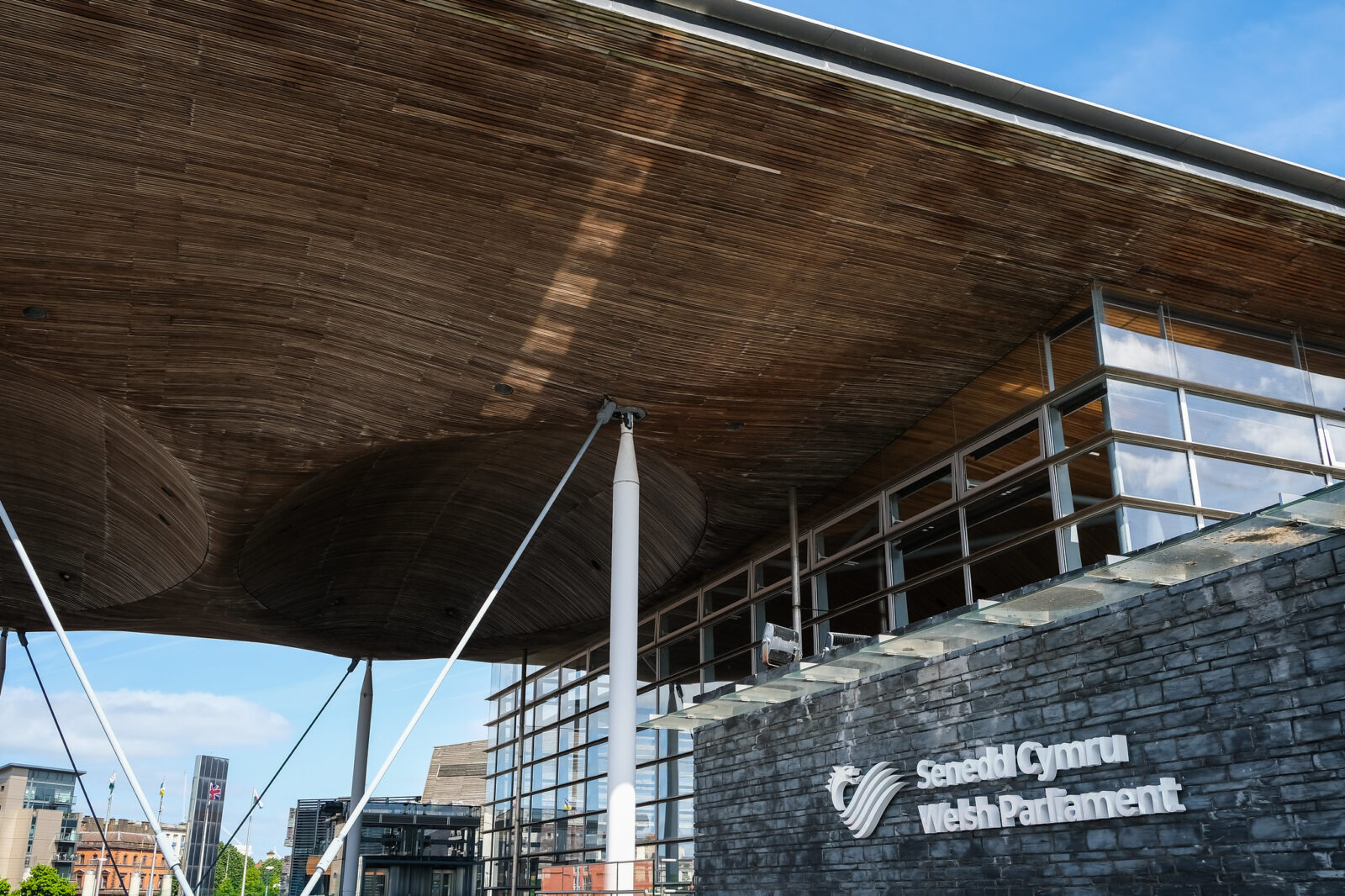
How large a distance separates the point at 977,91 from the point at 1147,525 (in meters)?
4.49

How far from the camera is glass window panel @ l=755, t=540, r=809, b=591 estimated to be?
16.8 meters

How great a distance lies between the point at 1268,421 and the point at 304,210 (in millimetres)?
10279

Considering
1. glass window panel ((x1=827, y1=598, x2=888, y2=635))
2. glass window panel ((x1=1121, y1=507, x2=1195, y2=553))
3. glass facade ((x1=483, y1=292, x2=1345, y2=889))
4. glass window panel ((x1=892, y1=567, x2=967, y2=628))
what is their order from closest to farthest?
glass window panel ((x1=1121, y1=507, x2=1195, y2=553)), glass facade ((x1=483, y1=292, x2=1345, y2=889)), glass window panel ((x1=892, y1=567, x2=967, y2=628)), glass window panel ((x1=827, y1=598, x2=888, y2=635))

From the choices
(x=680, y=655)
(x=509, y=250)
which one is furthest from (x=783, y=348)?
(x=680, y=655)

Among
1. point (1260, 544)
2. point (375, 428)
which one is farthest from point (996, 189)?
point (375, 428)

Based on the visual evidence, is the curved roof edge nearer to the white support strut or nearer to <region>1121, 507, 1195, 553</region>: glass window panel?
<region>1121, 507, 1195, 553</region>: glass window panel

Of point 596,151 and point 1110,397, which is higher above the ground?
point 596,151

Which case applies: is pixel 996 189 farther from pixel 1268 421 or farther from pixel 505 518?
pixel 505 518

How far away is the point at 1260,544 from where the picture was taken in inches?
279

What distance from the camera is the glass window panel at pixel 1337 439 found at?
11.8m

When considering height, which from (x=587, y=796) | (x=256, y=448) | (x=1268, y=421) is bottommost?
(x=587, y=796)

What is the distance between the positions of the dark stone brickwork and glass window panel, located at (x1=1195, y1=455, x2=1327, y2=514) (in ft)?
11.4

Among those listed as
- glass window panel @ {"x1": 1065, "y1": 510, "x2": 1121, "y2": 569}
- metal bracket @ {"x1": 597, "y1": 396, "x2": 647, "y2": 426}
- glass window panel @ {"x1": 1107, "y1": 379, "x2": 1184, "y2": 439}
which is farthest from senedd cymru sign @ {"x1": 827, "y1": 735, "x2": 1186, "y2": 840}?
metal bracket @ {"x1": 597, "y1": 396, "x2": 647, "y2": 426}

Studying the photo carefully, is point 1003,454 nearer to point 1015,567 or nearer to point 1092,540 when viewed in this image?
point 1015,567
